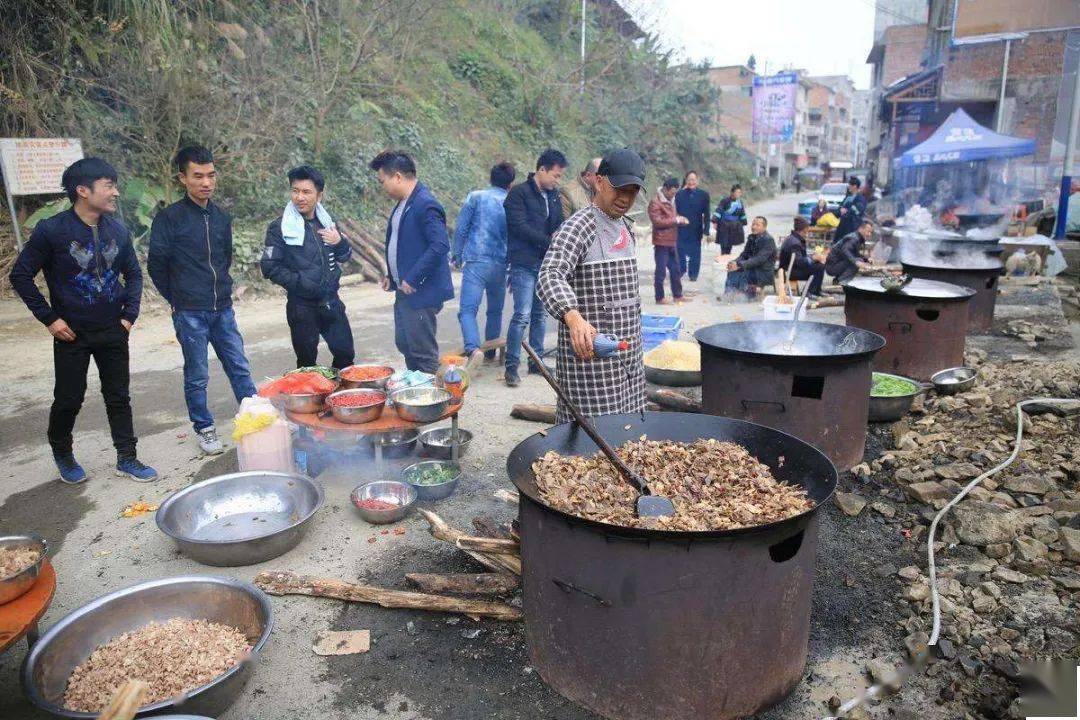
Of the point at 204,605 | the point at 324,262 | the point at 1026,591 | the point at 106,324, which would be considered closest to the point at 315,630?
the point at 204,605

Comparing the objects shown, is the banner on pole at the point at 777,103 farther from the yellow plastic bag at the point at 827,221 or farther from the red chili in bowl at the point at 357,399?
the red chili in bowl at the point at 357,399

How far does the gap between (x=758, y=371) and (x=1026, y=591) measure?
1.91m

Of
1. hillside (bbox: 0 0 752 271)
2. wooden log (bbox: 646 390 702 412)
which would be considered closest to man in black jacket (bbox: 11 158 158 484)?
wooden log (bbox: 646 390 702 412)

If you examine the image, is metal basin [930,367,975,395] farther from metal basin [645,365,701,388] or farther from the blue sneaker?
the blue sneaker

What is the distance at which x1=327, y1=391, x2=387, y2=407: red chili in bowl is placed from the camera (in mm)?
4637

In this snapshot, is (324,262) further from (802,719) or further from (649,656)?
(802,719)

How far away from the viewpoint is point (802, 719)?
272 cm

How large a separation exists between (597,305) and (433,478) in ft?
6.40

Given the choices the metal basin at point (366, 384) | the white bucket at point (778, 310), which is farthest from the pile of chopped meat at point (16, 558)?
the white bucket at point (778, 310)

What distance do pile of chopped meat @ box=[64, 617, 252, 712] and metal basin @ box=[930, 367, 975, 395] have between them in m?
6.22

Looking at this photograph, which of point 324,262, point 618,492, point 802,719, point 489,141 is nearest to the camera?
point 802,719

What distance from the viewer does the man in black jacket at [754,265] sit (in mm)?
11328

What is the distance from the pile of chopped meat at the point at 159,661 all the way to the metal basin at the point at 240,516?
0.69 metres

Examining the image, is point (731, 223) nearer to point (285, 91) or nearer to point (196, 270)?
point (285, 91)
